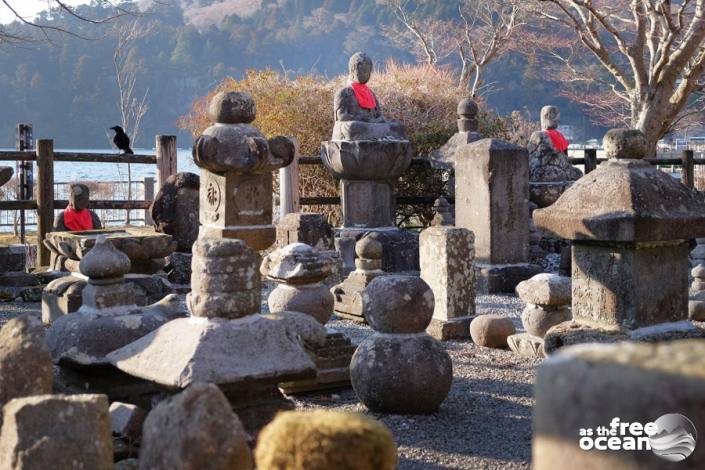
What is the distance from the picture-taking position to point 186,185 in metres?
9.96

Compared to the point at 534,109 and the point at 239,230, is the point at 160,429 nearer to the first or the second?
the point at 239,230

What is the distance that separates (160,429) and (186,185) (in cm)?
757

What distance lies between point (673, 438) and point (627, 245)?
3.82 metres

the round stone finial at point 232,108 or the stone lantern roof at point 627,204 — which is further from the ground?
the round stone finial at point 232,108

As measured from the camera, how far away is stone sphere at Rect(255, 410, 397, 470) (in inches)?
84.1

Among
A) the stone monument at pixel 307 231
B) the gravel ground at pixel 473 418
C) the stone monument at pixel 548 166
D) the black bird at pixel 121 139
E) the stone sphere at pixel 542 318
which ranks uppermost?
the black bird at pixel 121 139

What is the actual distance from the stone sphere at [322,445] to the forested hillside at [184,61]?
32392 mm

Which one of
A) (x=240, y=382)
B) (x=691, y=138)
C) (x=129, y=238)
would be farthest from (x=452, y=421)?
(x=691, y=138)

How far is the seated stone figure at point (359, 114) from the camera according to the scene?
34.5 feet

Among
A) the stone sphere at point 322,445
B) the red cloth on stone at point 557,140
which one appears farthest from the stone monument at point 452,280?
the red cloth on stone at point 557,140

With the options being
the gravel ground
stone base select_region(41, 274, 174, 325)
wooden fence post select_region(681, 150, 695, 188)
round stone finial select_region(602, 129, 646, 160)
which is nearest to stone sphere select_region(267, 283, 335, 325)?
the gravel ground

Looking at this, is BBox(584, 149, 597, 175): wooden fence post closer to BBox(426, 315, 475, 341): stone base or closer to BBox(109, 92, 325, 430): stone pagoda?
BBox(426, 315, 475, 341): stone base

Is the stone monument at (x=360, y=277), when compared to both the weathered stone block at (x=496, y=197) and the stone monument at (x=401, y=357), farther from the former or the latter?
the stone monument at (x=401, y=357)

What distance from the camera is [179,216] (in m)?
9.93
